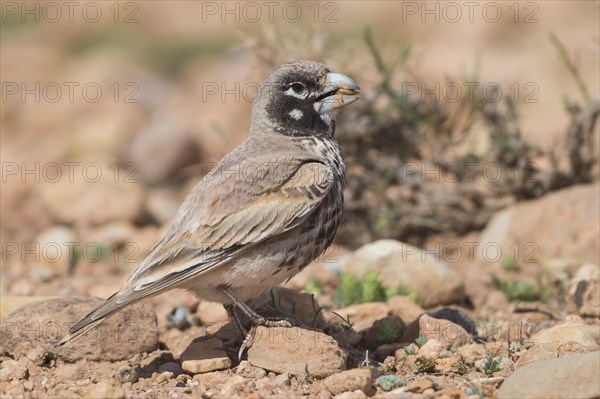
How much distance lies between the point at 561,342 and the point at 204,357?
203 centimetres

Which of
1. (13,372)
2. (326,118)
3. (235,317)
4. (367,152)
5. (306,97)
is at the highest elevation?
(306,97)

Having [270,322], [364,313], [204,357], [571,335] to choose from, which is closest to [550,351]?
[571,335]

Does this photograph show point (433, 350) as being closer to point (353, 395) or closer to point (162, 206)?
point (353, 395)

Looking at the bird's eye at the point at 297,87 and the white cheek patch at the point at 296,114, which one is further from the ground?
the bird's eye at the point at 297,87

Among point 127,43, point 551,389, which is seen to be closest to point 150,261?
point 551,389

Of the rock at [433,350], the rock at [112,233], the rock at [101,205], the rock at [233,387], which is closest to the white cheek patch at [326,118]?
the rock at [433,350]

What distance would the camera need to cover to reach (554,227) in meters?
7.64

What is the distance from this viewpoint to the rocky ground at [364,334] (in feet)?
15.8

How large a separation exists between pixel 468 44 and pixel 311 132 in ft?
38.0

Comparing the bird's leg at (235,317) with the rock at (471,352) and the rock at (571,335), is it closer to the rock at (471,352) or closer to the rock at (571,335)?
the rock at (471,352)

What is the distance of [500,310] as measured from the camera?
6895mm

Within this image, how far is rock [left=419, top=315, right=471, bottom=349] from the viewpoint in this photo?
559cm

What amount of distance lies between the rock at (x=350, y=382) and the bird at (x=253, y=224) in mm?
657

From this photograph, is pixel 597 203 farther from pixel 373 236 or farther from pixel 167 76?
pixel 167 76
